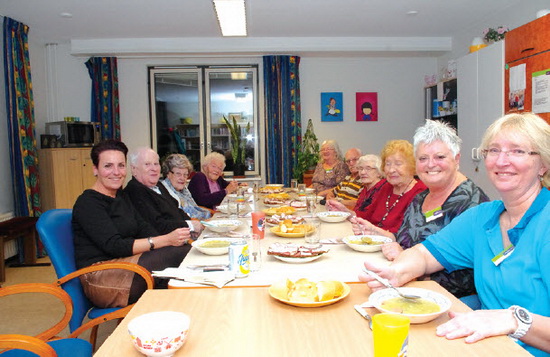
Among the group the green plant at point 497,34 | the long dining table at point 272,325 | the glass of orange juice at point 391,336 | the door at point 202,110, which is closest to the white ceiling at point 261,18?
the green plant at point 497,34

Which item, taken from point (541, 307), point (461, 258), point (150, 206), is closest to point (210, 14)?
point (150, 206)

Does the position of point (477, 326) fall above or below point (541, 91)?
below

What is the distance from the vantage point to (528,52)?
413 cm

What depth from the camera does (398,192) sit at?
2971 mm

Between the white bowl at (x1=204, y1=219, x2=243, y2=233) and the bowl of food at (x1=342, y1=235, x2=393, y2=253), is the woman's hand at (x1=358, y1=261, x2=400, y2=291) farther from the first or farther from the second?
the white bowl at (x1=204, y1=219, x2=243, y2=233)

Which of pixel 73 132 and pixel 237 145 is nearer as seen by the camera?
pixel 73 132

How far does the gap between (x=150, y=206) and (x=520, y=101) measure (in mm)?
3543

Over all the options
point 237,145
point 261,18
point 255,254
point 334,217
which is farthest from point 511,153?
point 237,145

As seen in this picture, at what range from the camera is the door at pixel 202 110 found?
708 cm

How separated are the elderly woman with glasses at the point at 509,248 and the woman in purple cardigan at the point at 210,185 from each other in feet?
9.96

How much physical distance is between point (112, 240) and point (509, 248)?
188cm

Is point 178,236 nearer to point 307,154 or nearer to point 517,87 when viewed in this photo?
point 517,87

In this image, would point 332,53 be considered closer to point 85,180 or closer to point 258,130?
point 258,130

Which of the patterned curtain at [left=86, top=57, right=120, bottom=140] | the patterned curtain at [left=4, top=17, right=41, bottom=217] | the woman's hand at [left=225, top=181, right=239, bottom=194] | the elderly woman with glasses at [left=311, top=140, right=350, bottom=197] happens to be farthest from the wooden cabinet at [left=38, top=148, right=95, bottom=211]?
the elderly woman with glasses at [left=311, top=140, right=350, bottom=197]
